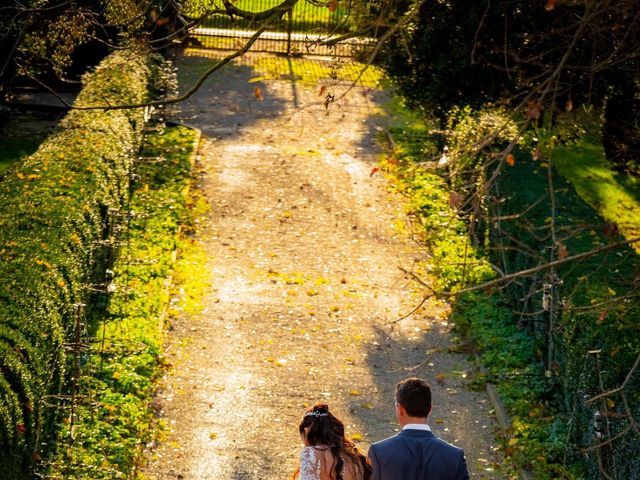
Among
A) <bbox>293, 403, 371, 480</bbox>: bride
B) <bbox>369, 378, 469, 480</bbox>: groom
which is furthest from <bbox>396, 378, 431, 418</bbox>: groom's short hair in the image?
<bbox>293, 403, 371, 480</bbox>: bride

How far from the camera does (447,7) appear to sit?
1556cm

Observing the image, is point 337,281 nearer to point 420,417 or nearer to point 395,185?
point 395,185

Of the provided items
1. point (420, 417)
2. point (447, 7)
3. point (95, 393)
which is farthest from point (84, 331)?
point (447, 7)

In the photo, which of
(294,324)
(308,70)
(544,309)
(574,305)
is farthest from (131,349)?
(308,70)

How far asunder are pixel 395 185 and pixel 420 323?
5373 mm

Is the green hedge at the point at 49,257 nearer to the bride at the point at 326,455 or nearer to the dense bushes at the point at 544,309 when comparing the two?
the bride at the point at 326,455

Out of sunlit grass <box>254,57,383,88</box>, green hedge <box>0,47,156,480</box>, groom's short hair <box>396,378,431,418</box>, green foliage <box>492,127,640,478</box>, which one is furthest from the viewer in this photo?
sunlit grass <box>254,57,383,88</box>

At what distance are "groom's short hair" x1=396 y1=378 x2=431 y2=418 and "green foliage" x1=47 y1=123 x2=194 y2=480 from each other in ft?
13.8

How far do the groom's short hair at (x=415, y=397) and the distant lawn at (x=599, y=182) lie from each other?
11.6m

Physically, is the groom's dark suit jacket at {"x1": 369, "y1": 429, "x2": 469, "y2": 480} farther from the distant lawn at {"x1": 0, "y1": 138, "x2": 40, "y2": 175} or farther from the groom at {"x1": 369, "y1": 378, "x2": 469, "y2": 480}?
the distant lawn at {"x1": 0, "y1": 138, "x2": 40, "y2": 175}

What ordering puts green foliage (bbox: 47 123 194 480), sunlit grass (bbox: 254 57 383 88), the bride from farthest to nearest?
1. sunlit grass (bbox: 254 57 383 88)
2. green foliage (bbox: 47 123 194 480)
3. the bride

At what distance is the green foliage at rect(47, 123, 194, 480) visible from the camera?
385 inches

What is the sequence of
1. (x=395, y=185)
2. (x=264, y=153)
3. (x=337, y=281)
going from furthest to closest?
(x=264, y=153), (x=395, y=185), (x=337, y=281)

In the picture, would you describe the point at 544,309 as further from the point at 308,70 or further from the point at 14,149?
the point at 308,70
